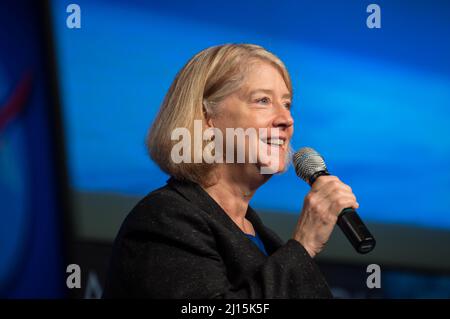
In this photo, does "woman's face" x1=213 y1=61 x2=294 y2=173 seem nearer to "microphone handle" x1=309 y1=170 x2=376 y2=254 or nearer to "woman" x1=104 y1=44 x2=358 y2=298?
"woman" x1=104 y1=44 x2=358 y2=298

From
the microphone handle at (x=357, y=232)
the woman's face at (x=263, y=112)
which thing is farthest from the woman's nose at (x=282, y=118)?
the microphone handle at (x=357, y=232)

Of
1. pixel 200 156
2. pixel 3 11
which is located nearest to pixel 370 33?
pixel 200 156

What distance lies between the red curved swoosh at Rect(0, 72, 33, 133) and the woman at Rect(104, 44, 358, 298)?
1438 millimetres

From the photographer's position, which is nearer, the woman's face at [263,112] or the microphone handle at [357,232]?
the microphone handle at [357,232]

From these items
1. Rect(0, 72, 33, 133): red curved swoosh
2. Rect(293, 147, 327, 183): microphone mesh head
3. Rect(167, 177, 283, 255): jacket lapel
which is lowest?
Rect(167, 177, 283, 255): jacket lapel

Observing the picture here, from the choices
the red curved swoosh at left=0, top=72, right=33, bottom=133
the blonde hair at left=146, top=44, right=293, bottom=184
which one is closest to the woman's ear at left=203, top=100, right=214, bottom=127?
the blonde hair at left=146, top=44, right=293, bottom=184

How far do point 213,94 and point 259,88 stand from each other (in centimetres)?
12

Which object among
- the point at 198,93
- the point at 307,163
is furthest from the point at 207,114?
the point at 307,163

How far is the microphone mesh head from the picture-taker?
1513mm

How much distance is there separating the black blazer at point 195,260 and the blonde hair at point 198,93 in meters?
0.13

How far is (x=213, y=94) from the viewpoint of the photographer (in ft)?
5.57

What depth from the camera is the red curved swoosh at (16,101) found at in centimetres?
Result: 290

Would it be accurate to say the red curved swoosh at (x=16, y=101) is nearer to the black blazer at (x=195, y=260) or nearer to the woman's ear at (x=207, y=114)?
the woman's ear at (x=207, y=114)

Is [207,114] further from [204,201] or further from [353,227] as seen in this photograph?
[353,227]
